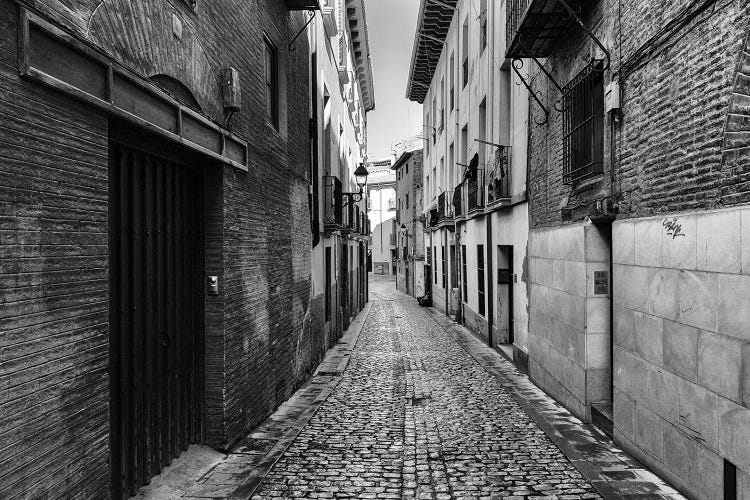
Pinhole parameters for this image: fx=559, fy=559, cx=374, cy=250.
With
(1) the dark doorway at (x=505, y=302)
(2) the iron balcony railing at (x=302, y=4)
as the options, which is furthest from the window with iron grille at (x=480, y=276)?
(2) the iron balcony railing at (x=302, y=4)

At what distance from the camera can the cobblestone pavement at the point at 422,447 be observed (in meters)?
5.09

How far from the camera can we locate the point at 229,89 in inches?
234

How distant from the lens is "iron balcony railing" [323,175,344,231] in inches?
547

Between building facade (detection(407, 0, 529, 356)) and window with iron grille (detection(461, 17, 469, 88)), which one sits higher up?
window with iron grille (detection(461, 17, 469, 88))

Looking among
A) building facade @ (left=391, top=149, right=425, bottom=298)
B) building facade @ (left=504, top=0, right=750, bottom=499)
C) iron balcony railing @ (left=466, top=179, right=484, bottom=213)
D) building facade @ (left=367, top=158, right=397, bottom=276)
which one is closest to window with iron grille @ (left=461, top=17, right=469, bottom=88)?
iron balcony railing @ (left=466, top=179, right=484, bottom=213)

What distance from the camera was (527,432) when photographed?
6.78m

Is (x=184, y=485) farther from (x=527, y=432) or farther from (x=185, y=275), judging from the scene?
(x=527, y=432)

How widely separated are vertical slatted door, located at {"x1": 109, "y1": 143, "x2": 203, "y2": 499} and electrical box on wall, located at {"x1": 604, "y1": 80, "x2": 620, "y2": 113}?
4.67 meters

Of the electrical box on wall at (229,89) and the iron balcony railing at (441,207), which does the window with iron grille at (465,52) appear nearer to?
the iron balcony railing at (441,207)

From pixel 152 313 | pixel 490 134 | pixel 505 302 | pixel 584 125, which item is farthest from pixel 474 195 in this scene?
pixel 152 313

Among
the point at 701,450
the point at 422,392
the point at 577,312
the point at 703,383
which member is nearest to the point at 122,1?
the point at 703,383

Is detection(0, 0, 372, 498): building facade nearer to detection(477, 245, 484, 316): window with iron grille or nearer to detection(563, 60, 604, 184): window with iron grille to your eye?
detection(563, 60, 604, 184): window with iron grille

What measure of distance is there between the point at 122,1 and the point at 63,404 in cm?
270

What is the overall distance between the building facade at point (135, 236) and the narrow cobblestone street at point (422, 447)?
39.7 inches
